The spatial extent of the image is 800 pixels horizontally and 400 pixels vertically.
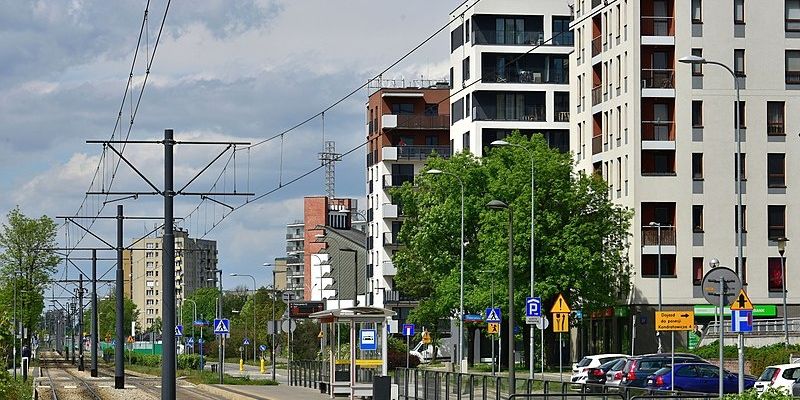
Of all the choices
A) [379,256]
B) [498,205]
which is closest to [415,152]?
[379,256]

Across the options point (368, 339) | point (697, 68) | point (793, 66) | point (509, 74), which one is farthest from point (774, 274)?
point (368, 339)

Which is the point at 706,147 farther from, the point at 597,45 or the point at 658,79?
the point at 597,45

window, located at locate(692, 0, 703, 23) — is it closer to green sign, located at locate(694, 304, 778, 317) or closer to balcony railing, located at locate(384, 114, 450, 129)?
green sign, located at locate(694, 304, 778, 317)

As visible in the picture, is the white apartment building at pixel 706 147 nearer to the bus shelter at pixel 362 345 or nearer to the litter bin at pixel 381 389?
the bus shelter at pixel 362 345

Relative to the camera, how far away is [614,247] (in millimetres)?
77875

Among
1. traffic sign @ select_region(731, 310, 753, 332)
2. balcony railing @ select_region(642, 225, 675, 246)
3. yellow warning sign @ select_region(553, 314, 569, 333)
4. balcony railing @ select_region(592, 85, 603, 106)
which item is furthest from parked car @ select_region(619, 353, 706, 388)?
balcony railing @ select_region(592, 85, 603, 106)

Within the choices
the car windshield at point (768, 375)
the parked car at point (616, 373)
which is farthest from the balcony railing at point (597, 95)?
the car windshield at point (768, 375)

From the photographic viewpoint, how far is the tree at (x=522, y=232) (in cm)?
7312

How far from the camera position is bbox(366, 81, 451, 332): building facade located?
119 m

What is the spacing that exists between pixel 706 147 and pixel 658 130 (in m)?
2.61

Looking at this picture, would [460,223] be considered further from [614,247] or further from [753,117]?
[753,117]

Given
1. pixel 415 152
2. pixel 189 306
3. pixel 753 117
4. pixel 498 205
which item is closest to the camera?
pixel 498 205

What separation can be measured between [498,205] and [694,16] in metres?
38.0

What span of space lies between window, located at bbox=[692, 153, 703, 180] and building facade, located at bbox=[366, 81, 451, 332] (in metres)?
41.5
